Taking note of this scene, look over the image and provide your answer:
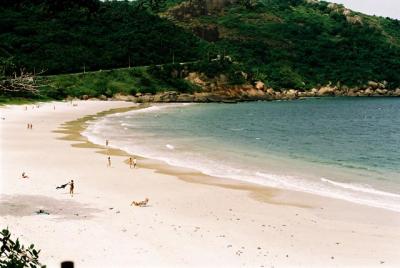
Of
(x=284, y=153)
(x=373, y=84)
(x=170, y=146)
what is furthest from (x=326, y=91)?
(x=170, y=146)

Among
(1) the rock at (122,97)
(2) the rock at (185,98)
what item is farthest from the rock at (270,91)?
(1) the rock at (122,97)

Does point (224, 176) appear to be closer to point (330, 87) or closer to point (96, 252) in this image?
point (96, 252)

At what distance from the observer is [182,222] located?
18.7 metres

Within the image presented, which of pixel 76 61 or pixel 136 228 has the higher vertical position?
pixel 76 61

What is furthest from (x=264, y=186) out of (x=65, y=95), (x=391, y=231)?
(x=65, y=95)

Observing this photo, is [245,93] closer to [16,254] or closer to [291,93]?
[291,93]

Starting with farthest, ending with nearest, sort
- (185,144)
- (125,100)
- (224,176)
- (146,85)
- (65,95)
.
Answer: (146,85)
(125,100)
(65,95)
(185,144)
(224,176)

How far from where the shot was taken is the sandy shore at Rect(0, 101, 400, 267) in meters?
14.9

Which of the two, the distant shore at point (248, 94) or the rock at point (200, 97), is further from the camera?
the rock at point (200, 97)

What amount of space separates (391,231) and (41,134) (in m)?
38.6

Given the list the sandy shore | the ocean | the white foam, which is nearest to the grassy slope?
the ocean

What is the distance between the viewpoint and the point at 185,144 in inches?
1790

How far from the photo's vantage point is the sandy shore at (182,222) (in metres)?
14.9

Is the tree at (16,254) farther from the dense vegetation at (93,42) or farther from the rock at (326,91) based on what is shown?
the rock at (326,91)
